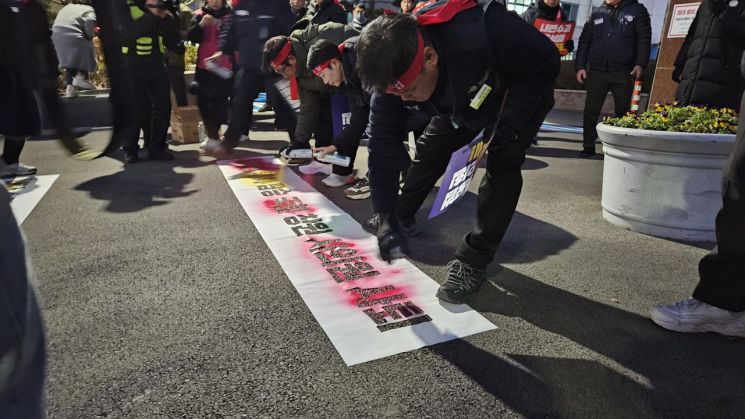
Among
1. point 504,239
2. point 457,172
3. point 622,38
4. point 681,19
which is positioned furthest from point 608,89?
point 457,172

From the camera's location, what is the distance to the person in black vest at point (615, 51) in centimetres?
483

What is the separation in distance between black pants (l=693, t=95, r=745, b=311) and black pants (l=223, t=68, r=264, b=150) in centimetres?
165

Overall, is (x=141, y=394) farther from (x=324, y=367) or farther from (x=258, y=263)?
(x=258, y=263)

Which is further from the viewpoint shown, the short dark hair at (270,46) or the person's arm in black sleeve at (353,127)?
the person's arm in black sleeve at (353,127)

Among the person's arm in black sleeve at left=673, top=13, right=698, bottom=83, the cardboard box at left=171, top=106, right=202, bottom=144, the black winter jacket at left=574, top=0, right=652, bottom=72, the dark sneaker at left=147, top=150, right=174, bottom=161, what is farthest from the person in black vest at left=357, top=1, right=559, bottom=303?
the cardboard box at left=171, top=106, right=202, bottom=144

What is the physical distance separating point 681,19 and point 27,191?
6.74m

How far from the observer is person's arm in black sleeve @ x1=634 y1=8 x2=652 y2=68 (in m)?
4.78

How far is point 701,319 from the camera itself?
1843 mm

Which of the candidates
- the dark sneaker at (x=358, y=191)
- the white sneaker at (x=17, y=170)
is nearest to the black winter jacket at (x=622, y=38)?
the dark sneaker at (x=358, y=191)

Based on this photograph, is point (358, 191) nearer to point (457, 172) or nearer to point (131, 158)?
point (457, 172)

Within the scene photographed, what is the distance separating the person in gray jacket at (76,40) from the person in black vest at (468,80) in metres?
0.91

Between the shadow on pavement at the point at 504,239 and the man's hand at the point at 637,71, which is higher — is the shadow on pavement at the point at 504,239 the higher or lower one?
the lower one

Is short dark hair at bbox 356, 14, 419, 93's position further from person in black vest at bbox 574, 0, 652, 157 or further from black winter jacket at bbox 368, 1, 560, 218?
person in black vest at bbox 574, 0, 652, 157

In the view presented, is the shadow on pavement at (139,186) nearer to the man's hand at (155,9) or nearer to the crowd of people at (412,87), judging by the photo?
the crowd of people at (412,87)
